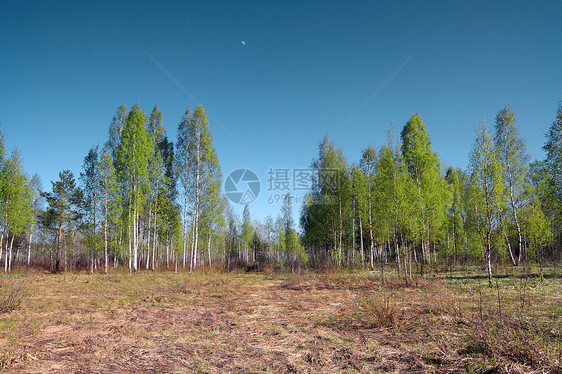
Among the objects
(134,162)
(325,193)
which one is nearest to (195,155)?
(134,162)

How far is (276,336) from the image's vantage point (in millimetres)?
5941

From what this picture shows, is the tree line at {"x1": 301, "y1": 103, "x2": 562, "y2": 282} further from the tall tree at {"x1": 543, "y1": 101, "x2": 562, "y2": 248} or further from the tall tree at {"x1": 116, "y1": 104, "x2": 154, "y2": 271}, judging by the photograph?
the tall tree at {"x1": 116, "y1": 104, "x2": 154, "y2": 271}

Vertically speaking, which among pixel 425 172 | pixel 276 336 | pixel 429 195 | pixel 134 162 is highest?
pixel 134 162

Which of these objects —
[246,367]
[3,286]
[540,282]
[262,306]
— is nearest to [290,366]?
[246,367]

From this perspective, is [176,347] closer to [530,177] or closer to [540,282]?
[540,282]

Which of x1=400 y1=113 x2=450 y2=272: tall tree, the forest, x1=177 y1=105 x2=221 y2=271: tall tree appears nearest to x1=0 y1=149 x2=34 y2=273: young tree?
the forest

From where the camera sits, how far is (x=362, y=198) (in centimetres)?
2392

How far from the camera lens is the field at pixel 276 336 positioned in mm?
4180

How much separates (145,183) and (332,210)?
1718 cm

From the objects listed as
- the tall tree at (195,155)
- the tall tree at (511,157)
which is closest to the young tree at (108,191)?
the tall tree at (195,155)

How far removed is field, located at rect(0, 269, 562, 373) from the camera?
4180mm

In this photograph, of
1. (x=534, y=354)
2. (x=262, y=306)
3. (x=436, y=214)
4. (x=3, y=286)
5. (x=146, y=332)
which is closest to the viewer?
(x=534, y=354)

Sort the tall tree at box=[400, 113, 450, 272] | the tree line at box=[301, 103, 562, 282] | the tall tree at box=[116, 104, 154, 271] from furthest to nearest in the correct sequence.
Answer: the tall tree at box=[116, 104, 154, 271] < the tall tree at box=[400, 113, 450, 272] < the tree line at box=[301, 103, 562, 282]

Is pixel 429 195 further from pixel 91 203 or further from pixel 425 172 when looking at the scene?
pixel 91 203
